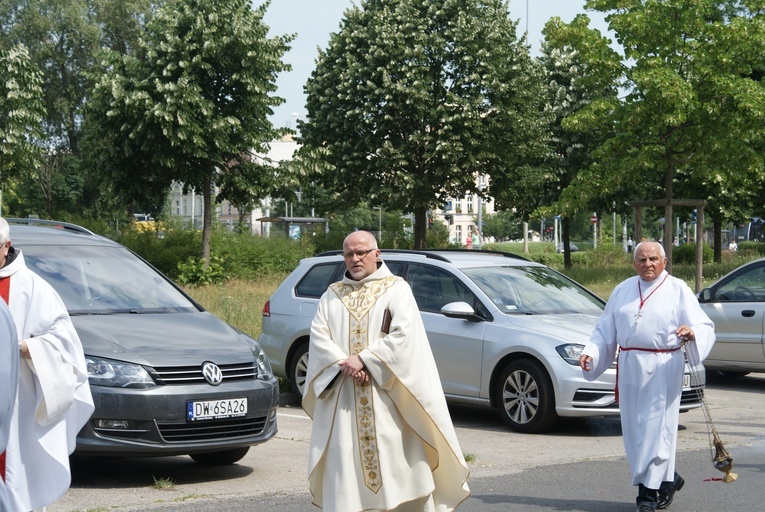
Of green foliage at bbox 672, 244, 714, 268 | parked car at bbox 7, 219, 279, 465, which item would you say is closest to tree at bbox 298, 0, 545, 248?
green foliage at bbox 672, 244, 714, 268

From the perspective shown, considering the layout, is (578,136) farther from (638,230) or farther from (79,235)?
(79,235)

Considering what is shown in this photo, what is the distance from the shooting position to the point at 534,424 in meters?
11.0

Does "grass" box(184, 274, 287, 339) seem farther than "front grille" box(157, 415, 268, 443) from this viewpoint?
Yes

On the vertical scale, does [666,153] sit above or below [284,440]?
above

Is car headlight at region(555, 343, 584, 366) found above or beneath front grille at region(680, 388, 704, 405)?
above

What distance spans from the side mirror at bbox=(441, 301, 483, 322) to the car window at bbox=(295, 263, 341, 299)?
1.97 metres

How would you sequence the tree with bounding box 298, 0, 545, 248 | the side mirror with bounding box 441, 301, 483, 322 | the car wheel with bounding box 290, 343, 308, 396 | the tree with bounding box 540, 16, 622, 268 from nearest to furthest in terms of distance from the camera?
the side mirror with bounding box 441, 301, 483, 322 < the car wheel with bounding box 290, 343, 308, 396 < the tree with bounding box 298, 0, 545, 248 < the tree with bounding box 540, 16, 622, 268

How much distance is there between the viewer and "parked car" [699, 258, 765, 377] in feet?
47.7

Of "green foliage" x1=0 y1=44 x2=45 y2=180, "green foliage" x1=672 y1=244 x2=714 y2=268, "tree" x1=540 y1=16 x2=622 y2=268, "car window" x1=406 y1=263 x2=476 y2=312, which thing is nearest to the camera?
"car window" x1=406 y1=263 x2=476 y2=312

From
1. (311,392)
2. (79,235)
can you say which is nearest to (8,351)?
(311,392)

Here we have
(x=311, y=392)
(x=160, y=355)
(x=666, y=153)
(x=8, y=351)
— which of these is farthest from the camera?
(x=666, y=153)

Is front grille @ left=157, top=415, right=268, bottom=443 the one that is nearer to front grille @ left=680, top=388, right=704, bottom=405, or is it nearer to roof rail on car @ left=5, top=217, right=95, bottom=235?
roof rail on car @ left=5, top=217, right=95, bottom=235

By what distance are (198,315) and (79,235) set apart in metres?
1.40

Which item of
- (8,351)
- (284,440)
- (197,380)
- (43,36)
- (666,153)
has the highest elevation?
(43,36)
